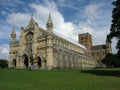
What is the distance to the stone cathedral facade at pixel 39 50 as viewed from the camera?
67125 mm

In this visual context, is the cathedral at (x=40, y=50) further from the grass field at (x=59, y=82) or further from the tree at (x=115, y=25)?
the grass field at (x=59, y=82)

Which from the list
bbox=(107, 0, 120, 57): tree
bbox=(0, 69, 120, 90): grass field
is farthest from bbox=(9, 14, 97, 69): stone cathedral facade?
bbox=(0, 69, 120, 90): grass field

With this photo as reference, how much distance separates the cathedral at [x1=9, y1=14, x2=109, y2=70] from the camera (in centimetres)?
6706

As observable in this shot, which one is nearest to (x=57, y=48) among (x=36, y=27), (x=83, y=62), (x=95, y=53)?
(x=36, y=27)

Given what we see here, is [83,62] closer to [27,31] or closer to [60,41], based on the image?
[60,41]

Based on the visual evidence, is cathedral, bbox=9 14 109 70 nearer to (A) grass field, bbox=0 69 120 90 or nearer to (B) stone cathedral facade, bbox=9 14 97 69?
(B) stone cathedral facade, bbox=9 14 97 69

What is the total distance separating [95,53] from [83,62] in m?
33.1

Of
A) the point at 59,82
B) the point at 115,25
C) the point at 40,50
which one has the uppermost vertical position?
the point at 115,25

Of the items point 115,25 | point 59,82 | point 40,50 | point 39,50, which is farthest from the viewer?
point 39,50

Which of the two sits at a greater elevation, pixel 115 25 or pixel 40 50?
pixel 115 25

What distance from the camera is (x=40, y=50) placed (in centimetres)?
7006

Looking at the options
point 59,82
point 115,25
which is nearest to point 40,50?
point 115,25

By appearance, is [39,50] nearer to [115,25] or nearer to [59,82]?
[115,25]

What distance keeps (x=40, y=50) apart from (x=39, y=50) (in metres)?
0.48
